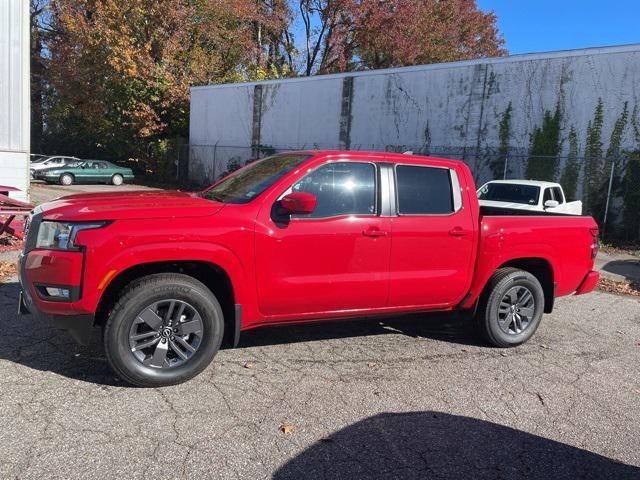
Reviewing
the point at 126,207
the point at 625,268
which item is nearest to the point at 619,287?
the point at 625,268

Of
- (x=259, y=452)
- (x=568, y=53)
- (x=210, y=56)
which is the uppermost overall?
(x=210, y=56)

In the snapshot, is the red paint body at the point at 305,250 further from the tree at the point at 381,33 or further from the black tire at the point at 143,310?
the tree at the point at 381,33

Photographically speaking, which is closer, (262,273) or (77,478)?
(77,478)

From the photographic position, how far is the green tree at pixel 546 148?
664 inches

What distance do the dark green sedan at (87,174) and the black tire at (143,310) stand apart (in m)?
25.1

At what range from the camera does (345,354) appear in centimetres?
514

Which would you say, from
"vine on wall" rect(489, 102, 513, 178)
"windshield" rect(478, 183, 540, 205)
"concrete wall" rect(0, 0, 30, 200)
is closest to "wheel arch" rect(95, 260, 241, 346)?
"windshield" rect(478, 183, 540, 205)

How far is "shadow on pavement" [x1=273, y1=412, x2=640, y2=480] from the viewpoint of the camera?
10.6ft

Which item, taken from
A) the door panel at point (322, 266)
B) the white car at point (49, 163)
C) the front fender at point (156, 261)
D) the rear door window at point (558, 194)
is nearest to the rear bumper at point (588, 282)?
the door panel at point (322, 266)

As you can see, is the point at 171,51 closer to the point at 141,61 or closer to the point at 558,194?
the point at 141,61

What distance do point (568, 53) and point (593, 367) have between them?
1402 centimetres

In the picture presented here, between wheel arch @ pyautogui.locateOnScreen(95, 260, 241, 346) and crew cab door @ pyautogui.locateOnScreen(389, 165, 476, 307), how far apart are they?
4.54 feet

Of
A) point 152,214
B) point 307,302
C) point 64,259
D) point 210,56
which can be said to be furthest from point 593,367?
point 210,56

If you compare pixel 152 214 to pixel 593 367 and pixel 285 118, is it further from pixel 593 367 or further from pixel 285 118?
pixel 285 118
